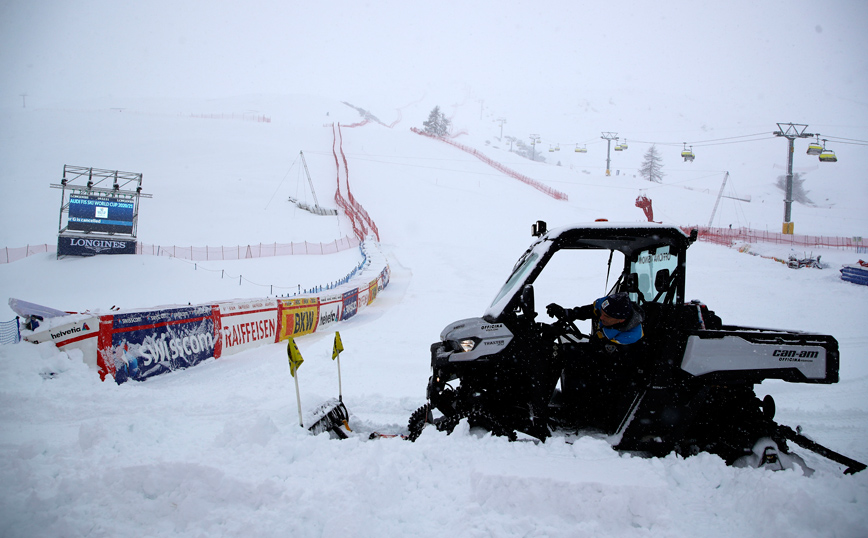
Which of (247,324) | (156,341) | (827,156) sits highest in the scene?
(827,156)

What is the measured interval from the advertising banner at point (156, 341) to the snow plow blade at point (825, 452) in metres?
8.44

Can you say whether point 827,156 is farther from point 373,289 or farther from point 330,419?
point 330,419

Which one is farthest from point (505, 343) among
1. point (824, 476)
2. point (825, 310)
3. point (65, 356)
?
point (825, 310)

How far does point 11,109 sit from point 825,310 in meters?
89.0

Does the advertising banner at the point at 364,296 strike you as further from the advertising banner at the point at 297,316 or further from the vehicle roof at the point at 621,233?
the vehicle roof at the point at 621,233

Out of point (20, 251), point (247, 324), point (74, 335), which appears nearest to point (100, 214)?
point (20, 251)

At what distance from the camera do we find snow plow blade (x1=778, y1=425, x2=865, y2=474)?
129 inches

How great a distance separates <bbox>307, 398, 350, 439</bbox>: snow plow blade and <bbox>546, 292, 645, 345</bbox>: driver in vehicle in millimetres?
2392

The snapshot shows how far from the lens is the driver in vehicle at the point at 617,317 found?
3623mm

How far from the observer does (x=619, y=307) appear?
3.62 meters

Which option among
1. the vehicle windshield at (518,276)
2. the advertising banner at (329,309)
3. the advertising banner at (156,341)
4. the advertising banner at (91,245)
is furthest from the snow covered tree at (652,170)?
the vehicle windshield at (518,276)

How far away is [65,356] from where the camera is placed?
6098 millimetres

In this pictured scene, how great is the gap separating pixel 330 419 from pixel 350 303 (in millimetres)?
11026

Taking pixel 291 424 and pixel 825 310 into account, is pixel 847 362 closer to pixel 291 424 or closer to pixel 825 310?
pixel 825 310
